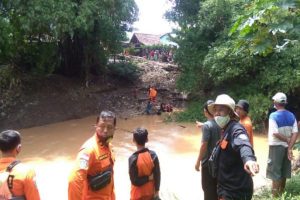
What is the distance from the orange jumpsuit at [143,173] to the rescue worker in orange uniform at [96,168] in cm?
95

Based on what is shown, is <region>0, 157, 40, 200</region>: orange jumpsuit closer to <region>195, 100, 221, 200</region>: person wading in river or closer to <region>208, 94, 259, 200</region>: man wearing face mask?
<region>208, 94, 259, 200</region>: man wearing face mask

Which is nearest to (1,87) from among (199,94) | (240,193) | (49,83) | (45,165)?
(49,83)

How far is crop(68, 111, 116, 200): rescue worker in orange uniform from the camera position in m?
3.08

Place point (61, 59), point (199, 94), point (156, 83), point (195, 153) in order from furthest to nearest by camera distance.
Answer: point (156, 83) < point (61, 59) < point (199, 94) < point (195, 153)

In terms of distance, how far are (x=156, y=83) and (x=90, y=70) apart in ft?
12.7

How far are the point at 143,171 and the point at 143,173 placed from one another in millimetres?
23

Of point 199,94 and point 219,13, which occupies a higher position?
point 219,13

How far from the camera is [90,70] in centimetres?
2214

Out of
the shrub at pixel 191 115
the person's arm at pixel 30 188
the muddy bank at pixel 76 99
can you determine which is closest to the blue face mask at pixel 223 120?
the person's arm at pixel 30 188

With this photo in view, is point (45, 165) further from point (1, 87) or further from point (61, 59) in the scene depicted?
point (61, 59)

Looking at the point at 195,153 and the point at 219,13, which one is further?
the point at 219,13

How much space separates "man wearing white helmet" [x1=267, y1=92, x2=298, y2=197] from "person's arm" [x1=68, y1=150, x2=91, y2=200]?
2.98 metres

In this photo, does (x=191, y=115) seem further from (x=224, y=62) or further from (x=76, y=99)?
(x=76, y=99)

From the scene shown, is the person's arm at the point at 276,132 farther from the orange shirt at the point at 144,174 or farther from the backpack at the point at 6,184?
the backpack at the point at 6,184
